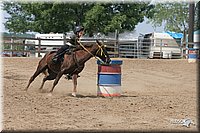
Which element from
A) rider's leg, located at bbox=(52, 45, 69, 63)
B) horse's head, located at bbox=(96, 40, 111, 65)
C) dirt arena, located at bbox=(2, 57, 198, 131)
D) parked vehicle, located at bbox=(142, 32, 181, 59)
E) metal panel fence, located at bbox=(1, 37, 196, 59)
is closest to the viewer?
dirt arena, located at bbox=(2, 57, 198, 131)

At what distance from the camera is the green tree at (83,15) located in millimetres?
35562

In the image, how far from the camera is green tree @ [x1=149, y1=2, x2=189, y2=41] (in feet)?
173

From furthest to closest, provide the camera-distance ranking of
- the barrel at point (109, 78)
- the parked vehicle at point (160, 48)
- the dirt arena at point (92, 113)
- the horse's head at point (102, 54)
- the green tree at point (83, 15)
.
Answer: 1. the green tree at point (83, 15)
2. the parked vehicle at point (160, 48)
3. the horse's head at point (102, 54)
4. the barrel at point (109, 78)
5. the dirt arena at point (92, 113)

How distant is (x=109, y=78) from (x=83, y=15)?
87.7 feet

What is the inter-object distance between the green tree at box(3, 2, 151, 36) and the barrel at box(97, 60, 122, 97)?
24403mm

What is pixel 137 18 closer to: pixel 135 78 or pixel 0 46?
pixel 0 46

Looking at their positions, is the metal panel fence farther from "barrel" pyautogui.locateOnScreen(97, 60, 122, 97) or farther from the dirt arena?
"barrel" pyautogui.locateOnScreen(97, 60, 122, 97)

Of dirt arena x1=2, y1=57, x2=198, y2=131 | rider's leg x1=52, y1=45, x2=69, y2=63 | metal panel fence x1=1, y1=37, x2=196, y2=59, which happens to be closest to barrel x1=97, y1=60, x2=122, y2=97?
dirt arena x1=2, y1=57, x2=198, y2=131

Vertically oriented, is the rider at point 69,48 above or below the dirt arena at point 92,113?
above

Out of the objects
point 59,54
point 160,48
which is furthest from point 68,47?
point 160,48

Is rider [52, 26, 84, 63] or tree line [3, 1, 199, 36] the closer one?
rider [52, 26, 84, 63]

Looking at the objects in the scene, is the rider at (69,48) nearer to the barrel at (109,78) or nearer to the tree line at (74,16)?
the barrel at (109,78)

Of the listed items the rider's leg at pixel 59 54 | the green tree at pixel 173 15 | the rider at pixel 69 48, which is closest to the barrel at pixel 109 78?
the rider at pixel 69 48

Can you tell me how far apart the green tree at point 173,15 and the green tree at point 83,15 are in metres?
13.1
